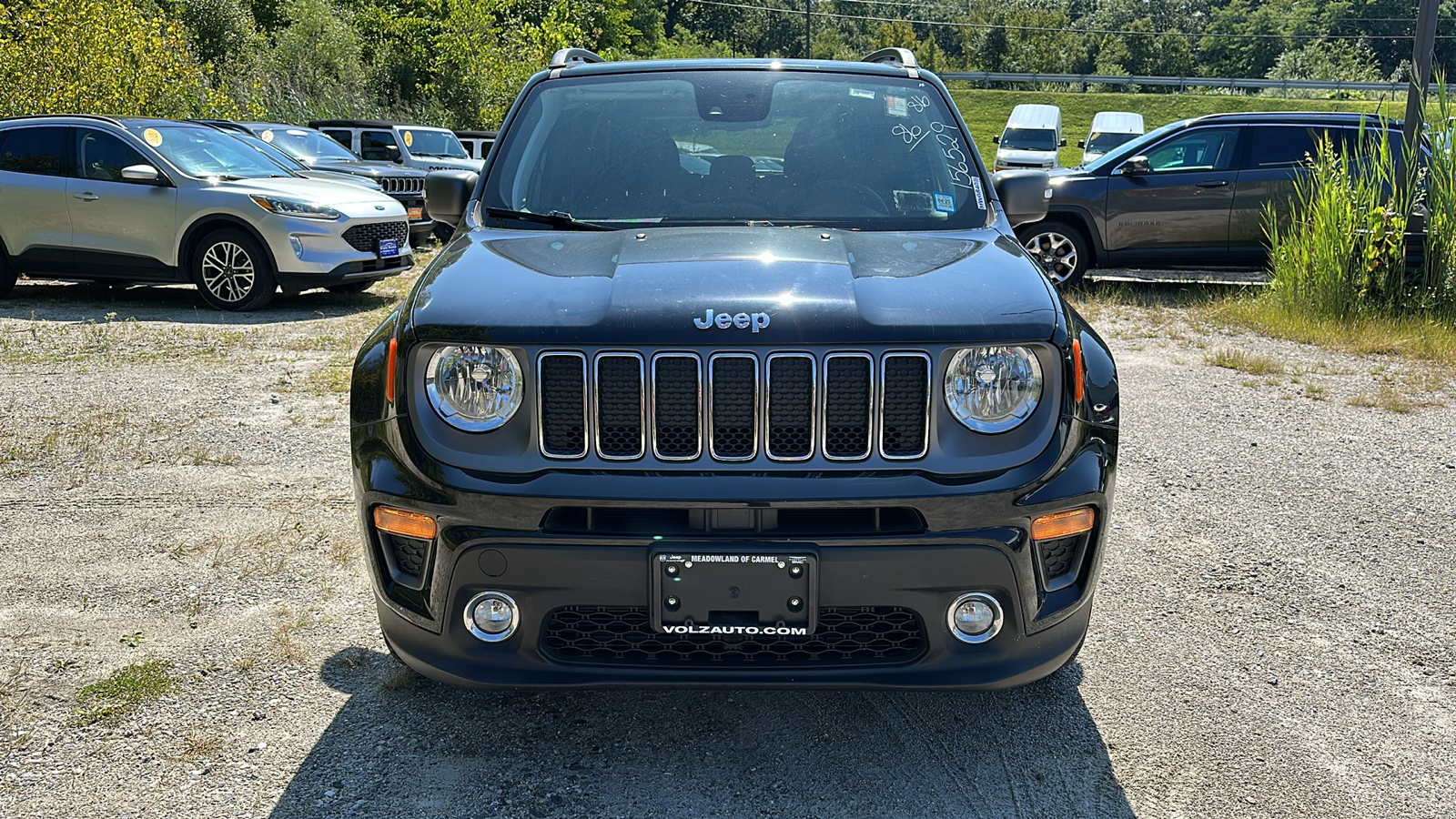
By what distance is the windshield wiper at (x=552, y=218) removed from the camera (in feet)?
11.6

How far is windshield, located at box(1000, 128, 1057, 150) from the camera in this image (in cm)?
2847

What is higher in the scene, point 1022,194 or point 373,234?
point 1022,194

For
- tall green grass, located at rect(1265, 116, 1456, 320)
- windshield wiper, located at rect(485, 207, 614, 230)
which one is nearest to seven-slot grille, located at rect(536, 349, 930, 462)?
windshield wiper, located at rect(485, 207, 614, 230)

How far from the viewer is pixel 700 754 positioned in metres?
3.00

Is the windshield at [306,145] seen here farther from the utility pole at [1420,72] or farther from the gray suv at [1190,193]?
the utility pole at [1420,72]

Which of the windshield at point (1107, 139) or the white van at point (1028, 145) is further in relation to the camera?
the windshield at point (1107, 139)

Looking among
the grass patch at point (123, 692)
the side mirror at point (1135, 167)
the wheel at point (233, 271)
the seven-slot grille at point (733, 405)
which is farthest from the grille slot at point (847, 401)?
the side mirror at point (1135, 167)

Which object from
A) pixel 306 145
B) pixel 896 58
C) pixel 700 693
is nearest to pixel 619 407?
pixel 700 693

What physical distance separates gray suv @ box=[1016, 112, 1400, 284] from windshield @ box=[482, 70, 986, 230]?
7.97m

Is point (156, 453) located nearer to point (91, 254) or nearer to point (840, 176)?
point (840, 176)

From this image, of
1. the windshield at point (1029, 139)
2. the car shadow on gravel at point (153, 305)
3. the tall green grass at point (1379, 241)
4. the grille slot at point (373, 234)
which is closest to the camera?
the tall green grass at point (1379, 241)

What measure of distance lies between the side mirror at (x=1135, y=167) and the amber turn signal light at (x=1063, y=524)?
32.5ft

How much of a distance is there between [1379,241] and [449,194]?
8.33 m

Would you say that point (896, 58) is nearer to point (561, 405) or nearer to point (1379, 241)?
point (561, 405)
